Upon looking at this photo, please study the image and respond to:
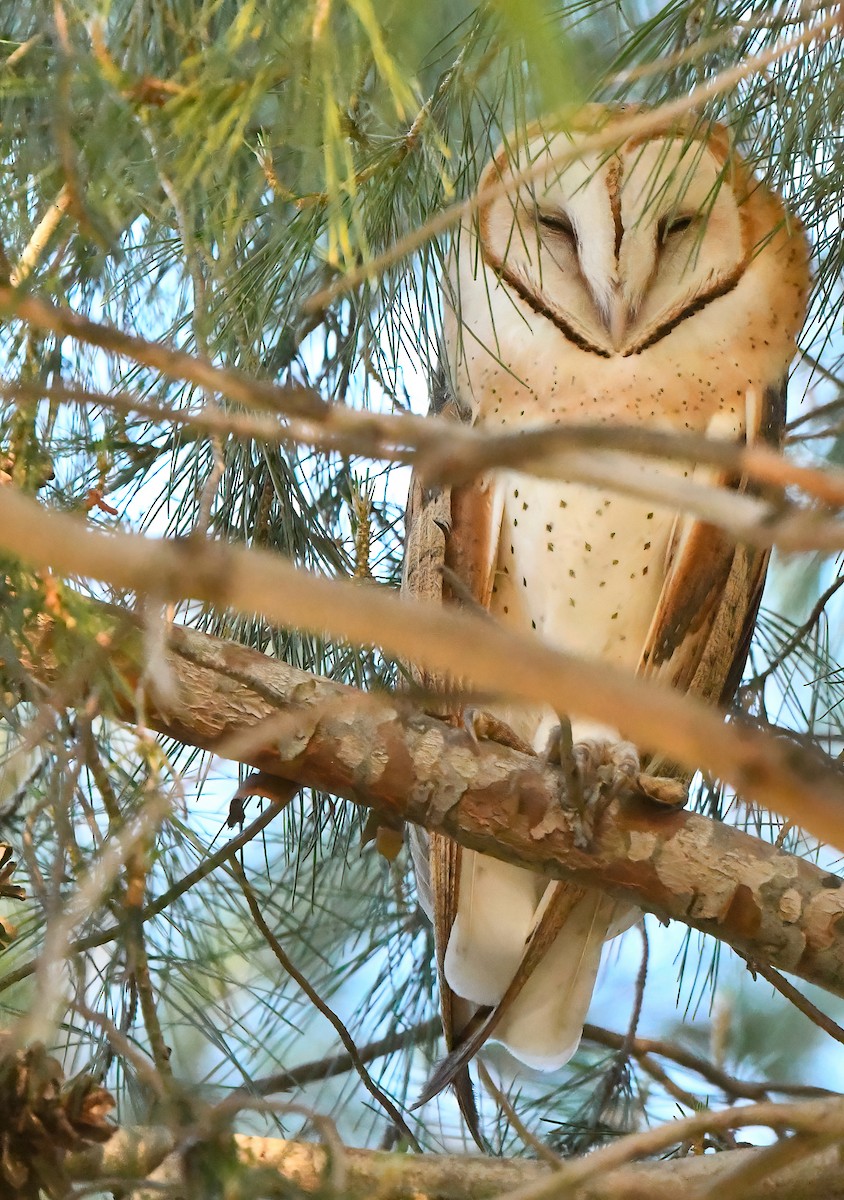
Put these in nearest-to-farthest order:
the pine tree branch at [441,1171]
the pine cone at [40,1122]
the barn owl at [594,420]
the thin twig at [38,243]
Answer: the pine cone at [40,1122], the thin twig at [38,243], the pine tree branch at [441,1171], the barn owl at [594,420]

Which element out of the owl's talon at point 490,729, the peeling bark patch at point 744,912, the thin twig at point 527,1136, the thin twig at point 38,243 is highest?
the thin twig at point 38,243

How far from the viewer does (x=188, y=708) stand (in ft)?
3.92

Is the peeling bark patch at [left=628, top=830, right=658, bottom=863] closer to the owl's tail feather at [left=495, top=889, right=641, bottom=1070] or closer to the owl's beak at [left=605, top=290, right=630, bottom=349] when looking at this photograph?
the owl's tail feather at [left=495, top=889, right=641, bottom=1070]

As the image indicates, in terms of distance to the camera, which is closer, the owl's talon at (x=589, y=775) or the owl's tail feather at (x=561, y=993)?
the owl's talon at (x=589, y=775)

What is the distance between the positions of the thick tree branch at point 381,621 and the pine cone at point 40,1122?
47 centimetres

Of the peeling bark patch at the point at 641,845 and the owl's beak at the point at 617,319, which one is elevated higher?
the owl's beak at the point at 617,319

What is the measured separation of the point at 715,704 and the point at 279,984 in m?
0.66

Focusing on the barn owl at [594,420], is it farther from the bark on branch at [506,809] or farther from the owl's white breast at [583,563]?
the bark on branch at [506,809]

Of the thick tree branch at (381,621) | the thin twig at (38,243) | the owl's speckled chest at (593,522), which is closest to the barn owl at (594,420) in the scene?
the owl's speckled chest at (593,522)

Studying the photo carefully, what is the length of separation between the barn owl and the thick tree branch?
1128mm

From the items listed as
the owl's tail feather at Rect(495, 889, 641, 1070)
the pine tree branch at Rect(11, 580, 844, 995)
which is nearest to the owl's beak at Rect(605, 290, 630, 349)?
the pine tree branch at Rect(11, 580, 844, 995)

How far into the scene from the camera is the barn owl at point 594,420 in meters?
1.70

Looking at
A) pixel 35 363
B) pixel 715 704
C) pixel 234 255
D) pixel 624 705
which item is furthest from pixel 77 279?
pixel 624 705

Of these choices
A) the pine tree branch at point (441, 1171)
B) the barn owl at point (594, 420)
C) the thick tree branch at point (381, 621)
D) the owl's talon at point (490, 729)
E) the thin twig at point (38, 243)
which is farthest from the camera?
the barn owl at point (594, 420)
